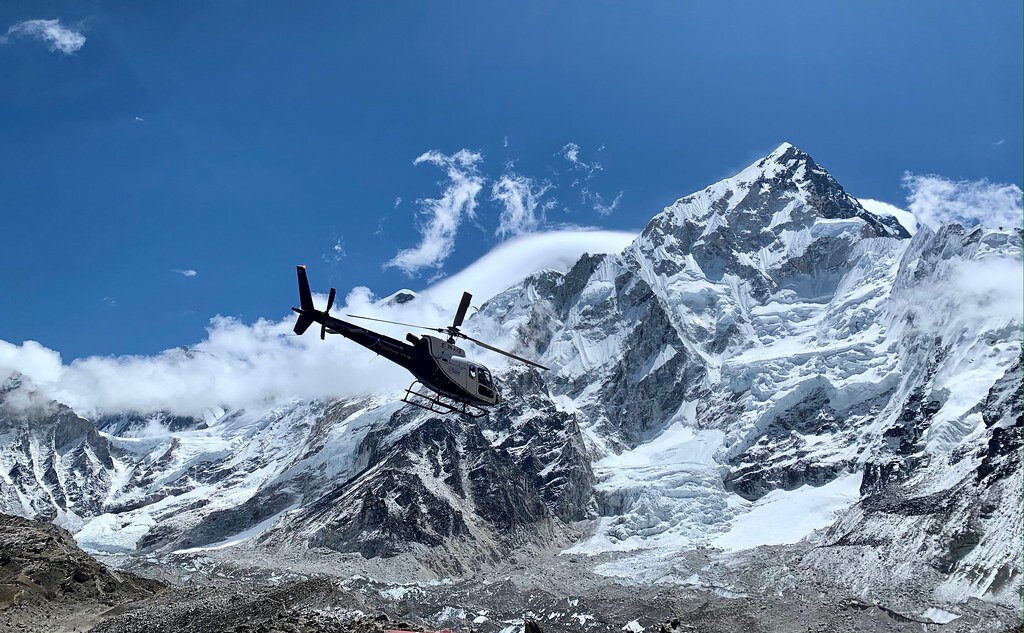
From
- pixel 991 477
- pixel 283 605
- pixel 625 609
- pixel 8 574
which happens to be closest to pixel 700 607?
pixel 625 609

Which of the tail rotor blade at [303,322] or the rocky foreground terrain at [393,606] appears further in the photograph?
the rocky foreground terrain at [393,606]

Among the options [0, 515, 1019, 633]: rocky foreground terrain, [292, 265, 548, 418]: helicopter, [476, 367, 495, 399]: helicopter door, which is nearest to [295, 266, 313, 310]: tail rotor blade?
[292, 265, 548, 418]: helicopter

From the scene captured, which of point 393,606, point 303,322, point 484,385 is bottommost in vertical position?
point 393,606

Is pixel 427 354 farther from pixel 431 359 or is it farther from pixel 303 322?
pixel 303 322

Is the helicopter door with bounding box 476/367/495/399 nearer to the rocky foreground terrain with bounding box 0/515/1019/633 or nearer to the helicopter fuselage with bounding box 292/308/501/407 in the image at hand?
the helicopter fuselage with bounding box 292/308/501/407

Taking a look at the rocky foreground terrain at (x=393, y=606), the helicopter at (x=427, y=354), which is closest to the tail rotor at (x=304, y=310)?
the helicopter at (x=427, y=354)

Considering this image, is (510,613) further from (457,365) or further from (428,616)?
(457,365)

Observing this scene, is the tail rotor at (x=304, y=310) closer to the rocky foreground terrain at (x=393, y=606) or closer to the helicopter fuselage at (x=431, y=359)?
the helicopter fuselage at (x=431, y=359)

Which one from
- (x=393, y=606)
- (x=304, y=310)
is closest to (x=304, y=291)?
(x=304, y=310)
